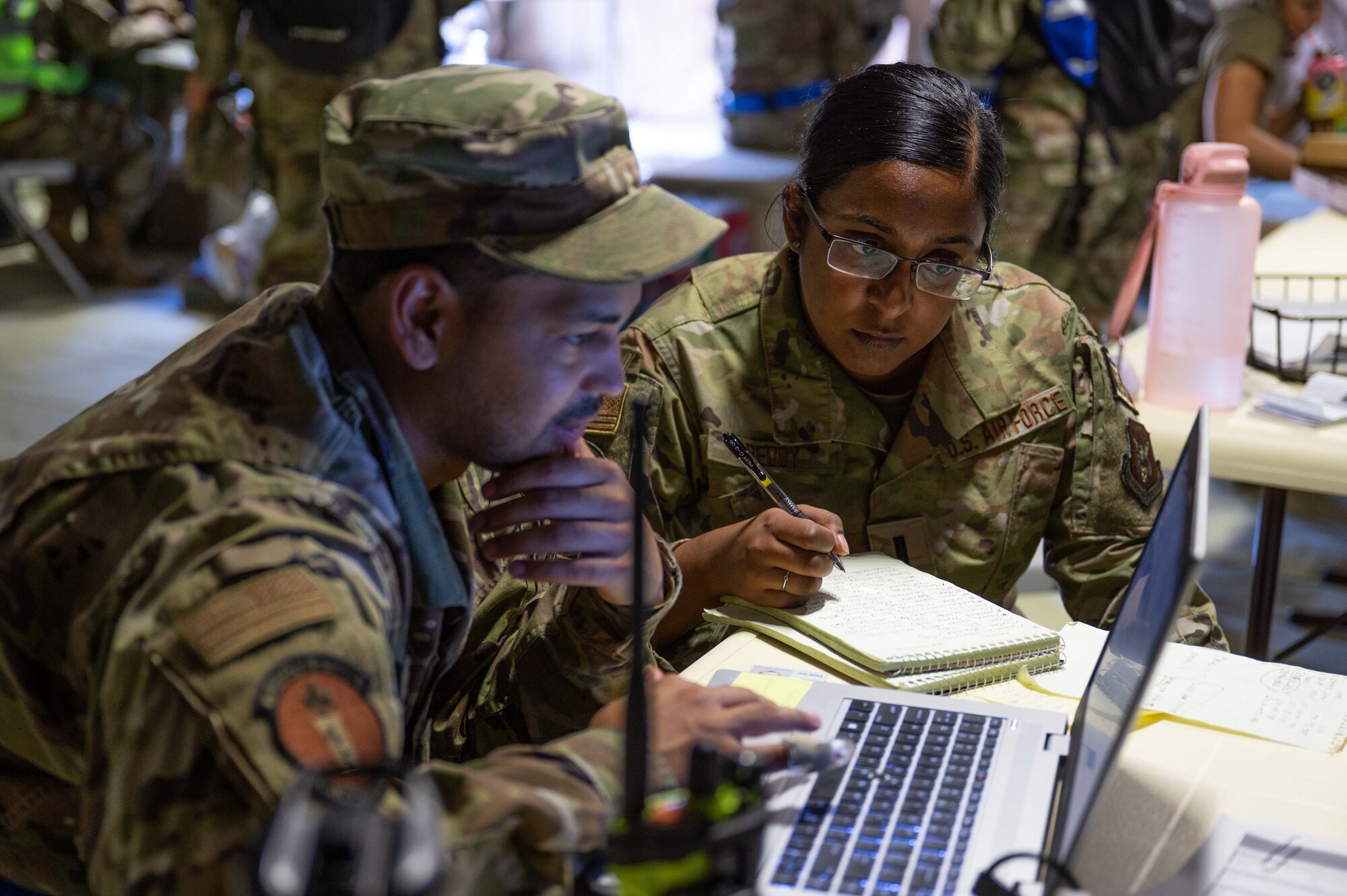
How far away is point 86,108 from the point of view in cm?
548

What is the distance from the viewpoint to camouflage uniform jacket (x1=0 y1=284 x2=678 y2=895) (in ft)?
2.58

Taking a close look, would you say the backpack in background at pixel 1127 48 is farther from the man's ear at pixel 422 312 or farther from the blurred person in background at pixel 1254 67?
the man's ear at pixel 422 312

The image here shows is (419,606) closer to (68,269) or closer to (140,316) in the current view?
(140,316)

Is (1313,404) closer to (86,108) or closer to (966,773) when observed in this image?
(966,773)

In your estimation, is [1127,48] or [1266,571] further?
[1127,48]

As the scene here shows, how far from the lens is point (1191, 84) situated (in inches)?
158

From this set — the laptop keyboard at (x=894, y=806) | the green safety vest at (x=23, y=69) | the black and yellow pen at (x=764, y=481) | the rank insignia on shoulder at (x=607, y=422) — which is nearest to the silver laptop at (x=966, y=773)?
the laptop keyboard at (x=894, y=806)

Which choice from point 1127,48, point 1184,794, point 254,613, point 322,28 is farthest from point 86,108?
point 1184,794

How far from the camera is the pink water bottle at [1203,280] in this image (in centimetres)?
197

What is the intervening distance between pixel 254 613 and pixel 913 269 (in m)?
1.01

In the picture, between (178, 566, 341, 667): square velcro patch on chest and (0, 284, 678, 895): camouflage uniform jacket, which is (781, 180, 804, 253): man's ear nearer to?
(0, 284, 678, 895): camouflage uniform jacket

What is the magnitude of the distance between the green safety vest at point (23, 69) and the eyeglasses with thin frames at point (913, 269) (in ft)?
15.2

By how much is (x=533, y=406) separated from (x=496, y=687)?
469mm

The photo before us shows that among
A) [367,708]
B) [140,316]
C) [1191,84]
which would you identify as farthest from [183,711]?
[140,316]
